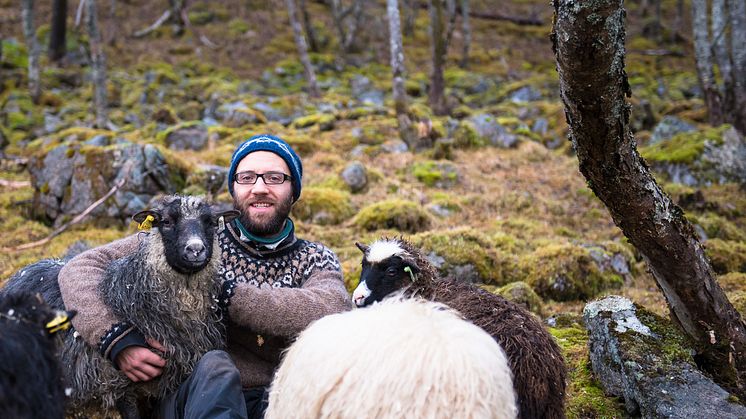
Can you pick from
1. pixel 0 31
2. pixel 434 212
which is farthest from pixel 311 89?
pixel 0 31

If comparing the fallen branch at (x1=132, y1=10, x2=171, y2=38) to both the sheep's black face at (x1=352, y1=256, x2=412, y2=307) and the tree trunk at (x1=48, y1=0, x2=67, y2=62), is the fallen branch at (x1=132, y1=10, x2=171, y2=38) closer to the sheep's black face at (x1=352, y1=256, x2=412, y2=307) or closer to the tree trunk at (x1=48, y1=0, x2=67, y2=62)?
the tree trunk at (x1=48, y1=0, x2=67, y2=62)

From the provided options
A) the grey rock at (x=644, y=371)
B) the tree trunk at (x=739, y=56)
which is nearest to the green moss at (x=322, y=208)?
the grey rock at (x=644, y=371)

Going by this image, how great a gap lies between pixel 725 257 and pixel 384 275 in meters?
5.54

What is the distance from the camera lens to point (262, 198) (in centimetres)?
426

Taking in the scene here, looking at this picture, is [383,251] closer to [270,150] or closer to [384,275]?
[384,275]

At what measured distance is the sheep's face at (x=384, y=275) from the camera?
3.81 meters

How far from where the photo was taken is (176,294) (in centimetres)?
375

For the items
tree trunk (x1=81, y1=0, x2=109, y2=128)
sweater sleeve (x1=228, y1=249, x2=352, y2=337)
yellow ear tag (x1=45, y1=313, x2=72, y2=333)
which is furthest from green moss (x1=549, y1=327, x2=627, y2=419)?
tree trunk (x1=81, y1=0, x2=109, y2=128)

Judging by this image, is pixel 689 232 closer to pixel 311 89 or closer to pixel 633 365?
pixel 633 365

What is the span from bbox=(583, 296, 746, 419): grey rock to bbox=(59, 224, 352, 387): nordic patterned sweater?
1.96 metres

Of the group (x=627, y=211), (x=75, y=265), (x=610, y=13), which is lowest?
(x=75, y=265)

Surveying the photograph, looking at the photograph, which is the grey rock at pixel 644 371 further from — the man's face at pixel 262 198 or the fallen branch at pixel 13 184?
the fallen branch at pixel 13 184

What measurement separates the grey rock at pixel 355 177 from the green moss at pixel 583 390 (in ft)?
20.0

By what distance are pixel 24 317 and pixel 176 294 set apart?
1285mm
